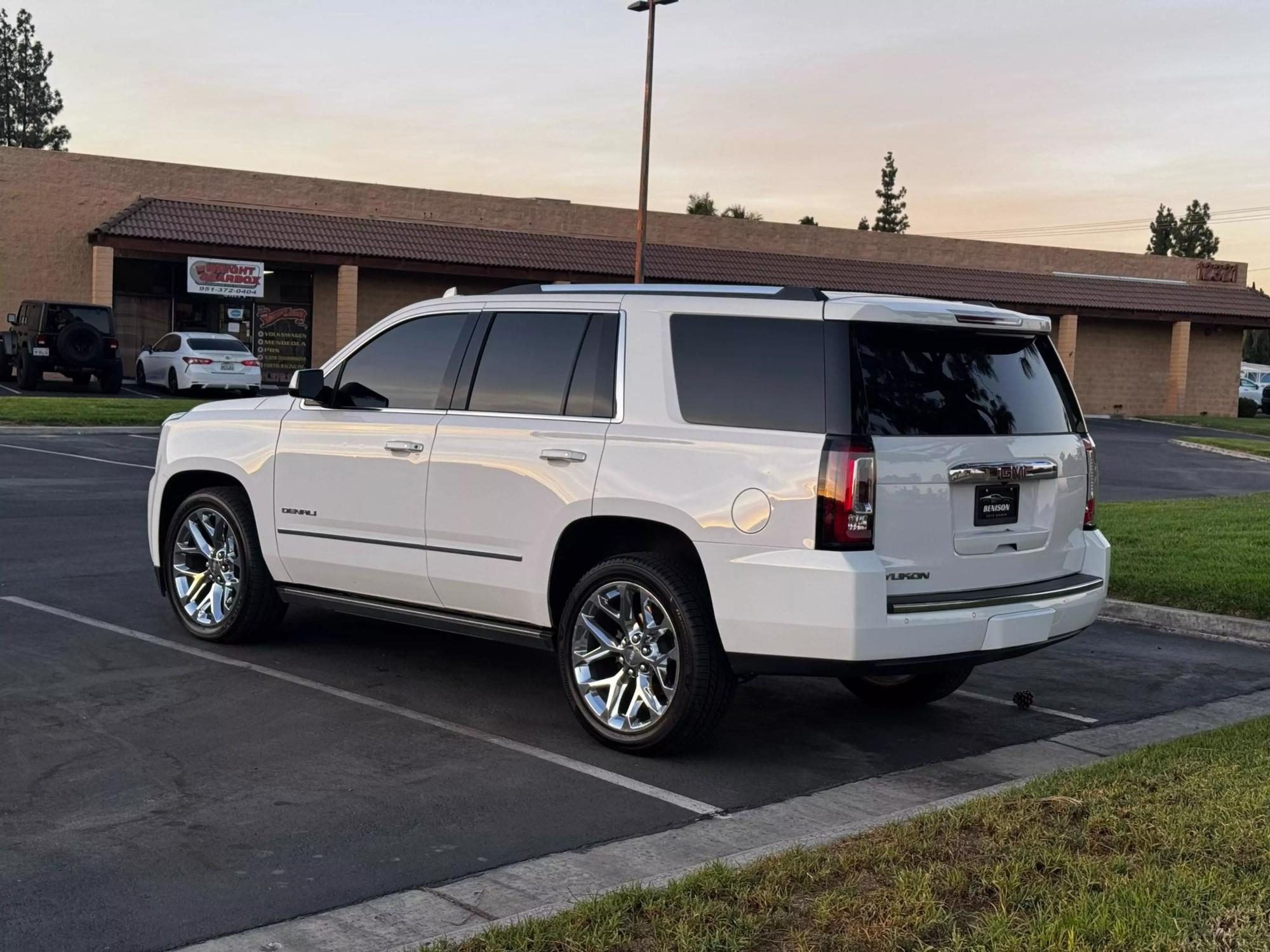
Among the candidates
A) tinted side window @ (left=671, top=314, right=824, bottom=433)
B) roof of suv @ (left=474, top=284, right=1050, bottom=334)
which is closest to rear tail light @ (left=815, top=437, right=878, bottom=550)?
tinted side window @ (left=671, top=314, right=824, bottom=433)

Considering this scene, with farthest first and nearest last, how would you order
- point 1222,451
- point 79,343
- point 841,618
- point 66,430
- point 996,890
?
point 1222,451
point 79,343
point 66,430
point 841,618
point 996,890

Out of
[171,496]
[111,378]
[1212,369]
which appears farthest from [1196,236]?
[171,496]

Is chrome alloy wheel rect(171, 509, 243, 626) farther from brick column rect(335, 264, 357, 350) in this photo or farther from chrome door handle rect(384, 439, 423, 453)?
brick column rect(335, 264, 357, 350)

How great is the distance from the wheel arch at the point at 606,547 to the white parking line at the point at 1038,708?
2.35 meters

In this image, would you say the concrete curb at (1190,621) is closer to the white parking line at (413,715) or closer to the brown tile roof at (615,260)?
the white parking line at (413,715)

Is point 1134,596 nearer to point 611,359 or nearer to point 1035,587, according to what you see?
point 1035,587

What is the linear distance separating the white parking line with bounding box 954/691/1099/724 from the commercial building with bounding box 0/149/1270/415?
99.0ft

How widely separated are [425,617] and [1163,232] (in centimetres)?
11638

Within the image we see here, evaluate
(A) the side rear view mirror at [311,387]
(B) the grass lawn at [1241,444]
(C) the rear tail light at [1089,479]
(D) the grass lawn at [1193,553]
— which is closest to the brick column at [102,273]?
(D) the grass lawn at [1193,553]

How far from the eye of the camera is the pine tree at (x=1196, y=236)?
10825cm

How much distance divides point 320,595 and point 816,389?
3152mm

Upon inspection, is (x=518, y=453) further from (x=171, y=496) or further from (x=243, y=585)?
(x=171, y=496)

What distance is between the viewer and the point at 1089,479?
21.2 feet

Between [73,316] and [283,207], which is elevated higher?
[283,207]
